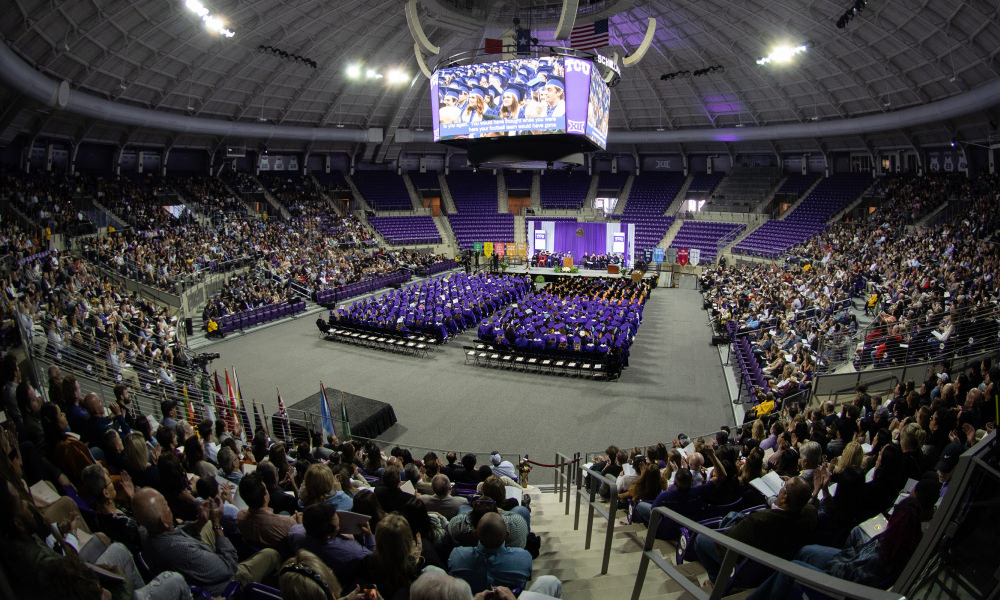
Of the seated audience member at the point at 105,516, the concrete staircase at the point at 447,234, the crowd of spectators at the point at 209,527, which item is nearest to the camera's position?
the crowd of spectators at the point at 209,527

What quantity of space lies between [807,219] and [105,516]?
4344 cm

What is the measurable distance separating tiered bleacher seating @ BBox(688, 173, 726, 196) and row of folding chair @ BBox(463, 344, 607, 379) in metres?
33.6

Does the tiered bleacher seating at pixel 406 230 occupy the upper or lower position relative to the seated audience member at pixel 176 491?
upper

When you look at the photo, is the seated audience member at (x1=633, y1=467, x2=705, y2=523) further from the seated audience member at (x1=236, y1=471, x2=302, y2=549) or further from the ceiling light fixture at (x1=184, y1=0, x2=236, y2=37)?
the ceiling light fixture at (x1=184, y1=0, x2=236, y2=37)

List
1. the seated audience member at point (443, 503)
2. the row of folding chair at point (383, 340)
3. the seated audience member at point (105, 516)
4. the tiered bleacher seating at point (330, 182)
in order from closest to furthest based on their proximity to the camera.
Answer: the seated audience member at point (105, 516), the seated audience member at point (443, 503), the row of folding chair at point (383, 340), the tiered bleacher seating at point (330, 182)

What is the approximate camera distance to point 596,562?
5.73 m

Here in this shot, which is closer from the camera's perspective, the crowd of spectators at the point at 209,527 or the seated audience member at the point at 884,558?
the crowd of spectators at the point at 209,527

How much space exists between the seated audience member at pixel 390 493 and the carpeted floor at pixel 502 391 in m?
7.64

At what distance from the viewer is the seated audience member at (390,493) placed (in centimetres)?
529

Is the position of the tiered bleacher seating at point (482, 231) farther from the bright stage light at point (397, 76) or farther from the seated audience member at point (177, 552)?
the seated audience member at point (177, 552)

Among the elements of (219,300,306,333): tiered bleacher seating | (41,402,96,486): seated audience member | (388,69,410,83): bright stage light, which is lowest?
(219,300,306,333): tiered bleacher seating

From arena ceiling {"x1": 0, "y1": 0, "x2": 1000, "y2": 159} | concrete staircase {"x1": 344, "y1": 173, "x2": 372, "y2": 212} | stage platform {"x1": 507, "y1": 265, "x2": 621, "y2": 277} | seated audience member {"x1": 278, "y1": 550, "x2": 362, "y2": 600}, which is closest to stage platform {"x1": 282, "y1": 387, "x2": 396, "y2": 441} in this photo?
seated audience member {"x1": 278, "y1": 550, "x2": 362, "y2": 600}

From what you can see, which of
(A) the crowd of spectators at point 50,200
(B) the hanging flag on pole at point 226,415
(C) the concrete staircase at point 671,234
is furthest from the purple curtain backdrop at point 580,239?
(B) the hanging flag on pole at point 226,415

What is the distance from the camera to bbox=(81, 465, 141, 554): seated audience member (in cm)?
430
